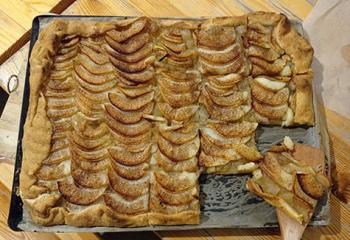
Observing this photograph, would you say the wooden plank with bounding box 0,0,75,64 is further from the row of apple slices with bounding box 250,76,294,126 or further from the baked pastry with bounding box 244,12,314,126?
the row of apple slices with bounding box 250,76,294,126

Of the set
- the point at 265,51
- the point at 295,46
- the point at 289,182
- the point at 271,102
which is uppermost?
the point at 295,46

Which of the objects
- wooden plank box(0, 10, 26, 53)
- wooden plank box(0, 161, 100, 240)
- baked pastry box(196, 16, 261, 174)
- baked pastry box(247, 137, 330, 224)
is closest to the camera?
baked pastry box(247, 137, 330, 224)

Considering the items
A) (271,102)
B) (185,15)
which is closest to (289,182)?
(271,102)

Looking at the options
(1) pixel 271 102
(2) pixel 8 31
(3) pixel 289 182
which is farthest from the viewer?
(2) pixel 8 31

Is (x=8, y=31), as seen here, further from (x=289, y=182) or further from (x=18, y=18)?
(x=289, y=182)

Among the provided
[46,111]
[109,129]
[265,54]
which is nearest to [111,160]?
[109,129]

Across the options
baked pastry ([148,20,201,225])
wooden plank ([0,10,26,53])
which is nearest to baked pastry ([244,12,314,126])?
baked pastry ([148,20,201,225])
